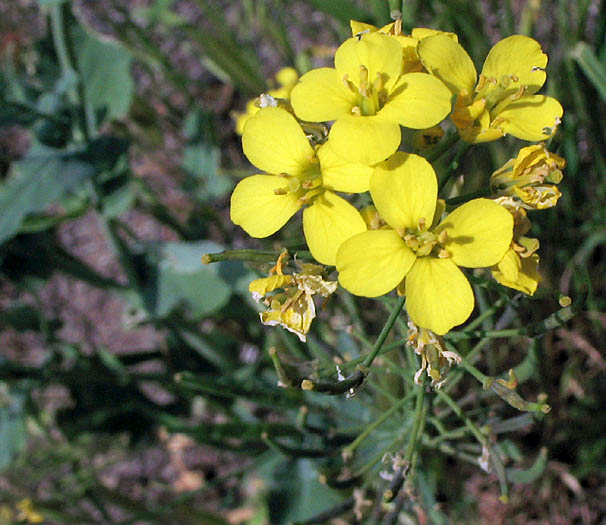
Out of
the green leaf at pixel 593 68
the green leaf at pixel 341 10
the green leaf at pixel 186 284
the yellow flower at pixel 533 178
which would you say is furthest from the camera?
the green leaf at pixel 186 284

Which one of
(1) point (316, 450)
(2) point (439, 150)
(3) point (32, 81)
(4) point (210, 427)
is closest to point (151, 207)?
(3) point (32, 81)

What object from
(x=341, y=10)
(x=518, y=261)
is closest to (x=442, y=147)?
(x=518, y=261)

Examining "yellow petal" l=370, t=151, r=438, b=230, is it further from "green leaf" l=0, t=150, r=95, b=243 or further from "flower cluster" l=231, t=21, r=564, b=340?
"green leaf" l=0, t=150, r=95, b=243

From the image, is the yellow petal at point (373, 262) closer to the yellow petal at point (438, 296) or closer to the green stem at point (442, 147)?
the yellow petal at point (438, 296)

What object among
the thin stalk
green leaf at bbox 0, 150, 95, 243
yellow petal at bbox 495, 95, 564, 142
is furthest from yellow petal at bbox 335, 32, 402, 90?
green leaf at bbox 0, 150, 95, 243

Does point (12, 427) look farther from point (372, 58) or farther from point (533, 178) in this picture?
point (533, 178)

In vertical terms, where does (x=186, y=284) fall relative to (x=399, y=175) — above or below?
below

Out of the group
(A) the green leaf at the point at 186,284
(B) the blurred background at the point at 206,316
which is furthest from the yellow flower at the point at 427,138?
(A) the green leaf at the point at 186,284
